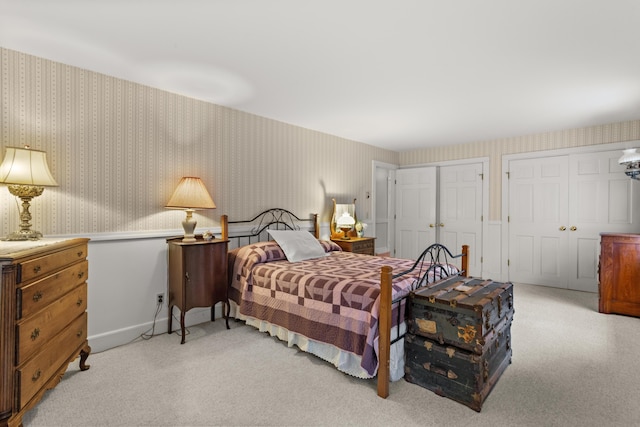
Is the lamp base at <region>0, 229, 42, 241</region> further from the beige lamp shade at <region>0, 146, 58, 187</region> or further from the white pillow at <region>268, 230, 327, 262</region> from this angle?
the white pillow at <region>268, 230, 327, 262</region>

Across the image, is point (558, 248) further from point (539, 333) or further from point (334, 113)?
point (334, 113)

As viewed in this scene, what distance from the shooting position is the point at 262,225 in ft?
13.5

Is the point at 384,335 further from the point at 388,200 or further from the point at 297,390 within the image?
the point at 388,200

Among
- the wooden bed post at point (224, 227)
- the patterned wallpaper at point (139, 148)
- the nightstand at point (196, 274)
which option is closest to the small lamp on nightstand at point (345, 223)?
the patterned wallpaper at point (139, 148)

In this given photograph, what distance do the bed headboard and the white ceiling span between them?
51.8 inches

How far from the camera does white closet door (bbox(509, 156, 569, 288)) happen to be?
4.92m

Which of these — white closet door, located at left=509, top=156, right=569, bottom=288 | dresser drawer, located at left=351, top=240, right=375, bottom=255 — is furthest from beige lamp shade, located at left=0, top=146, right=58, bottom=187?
white closet door, located at left=509, top=156, right=569, bottom=288

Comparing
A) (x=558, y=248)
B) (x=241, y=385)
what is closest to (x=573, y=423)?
(x=241, y=385)

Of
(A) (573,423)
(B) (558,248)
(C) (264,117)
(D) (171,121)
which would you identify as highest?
(C) (264,117)

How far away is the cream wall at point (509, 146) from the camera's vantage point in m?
4.49

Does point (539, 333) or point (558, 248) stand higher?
point (558, 248)

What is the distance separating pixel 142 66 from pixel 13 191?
135cm

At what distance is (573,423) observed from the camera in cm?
186

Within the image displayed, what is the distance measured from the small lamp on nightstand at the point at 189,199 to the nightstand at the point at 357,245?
2106 millimetres
